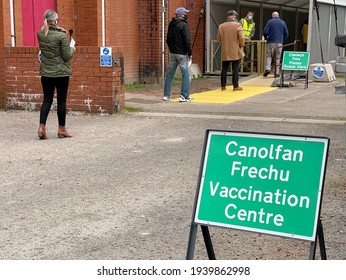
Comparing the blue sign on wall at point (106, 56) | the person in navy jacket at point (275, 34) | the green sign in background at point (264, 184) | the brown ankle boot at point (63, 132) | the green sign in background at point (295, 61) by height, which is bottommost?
the brown ankle boot at point (63, 132)

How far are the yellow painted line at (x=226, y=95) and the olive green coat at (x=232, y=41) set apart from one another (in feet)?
2.81

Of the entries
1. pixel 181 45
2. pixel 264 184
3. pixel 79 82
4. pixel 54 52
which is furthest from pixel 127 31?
pixel 264 184

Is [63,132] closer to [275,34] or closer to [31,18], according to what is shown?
[31,18]

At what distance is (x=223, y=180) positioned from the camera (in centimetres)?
360

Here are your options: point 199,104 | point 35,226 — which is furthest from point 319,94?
point 35,226

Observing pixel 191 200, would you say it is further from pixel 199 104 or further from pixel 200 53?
pixel 200 53

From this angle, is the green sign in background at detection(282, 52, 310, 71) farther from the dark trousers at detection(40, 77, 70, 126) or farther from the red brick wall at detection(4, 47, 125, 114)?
the dark trousers at detection(40, 77, 70, 126)

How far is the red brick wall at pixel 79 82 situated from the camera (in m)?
10.9

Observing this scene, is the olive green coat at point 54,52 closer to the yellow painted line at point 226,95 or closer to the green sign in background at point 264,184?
the yellow painted line at point 226,95

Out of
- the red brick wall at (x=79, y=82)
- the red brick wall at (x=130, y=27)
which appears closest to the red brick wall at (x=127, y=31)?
the red brick wall at (x=130, y=27)

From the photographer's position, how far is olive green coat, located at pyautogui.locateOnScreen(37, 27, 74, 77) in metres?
8.60

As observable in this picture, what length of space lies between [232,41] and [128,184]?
29.2 ft

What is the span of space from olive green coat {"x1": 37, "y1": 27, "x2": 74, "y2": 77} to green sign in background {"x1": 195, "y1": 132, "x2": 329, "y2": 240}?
5374 mm

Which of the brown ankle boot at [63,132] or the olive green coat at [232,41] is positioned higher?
the olive green coat at [232,41]
